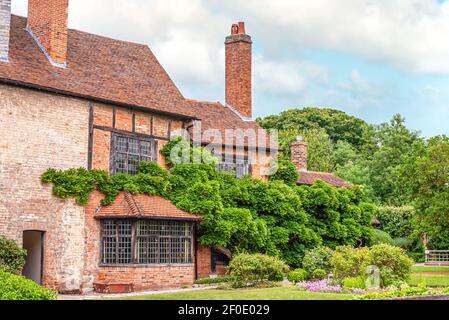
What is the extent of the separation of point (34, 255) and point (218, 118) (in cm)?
1233

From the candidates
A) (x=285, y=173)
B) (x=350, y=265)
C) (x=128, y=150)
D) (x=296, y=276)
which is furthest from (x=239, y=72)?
(x=350, y=265)

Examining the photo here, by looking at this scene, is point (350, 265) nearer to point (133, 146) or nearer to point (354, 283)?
point (354, 283)

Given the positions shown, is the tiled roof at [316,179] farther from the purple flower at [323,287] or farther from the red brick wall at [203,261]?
the purple flower at [323,287]

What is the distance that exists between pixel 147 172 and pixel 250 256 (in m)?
5.75

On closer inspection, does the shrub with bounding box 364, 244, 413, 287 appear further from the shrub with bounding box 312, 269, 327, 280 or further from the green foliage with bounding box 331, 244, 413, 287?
the shrub with bounding box 312, 269, 327, 280

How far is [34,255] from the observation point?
25.5 m

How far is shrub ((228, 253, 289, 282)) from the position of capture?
25.0m

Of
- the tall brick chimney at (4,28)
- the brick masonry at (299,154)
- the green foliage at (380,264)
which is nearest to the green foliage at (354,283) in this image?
the green foliage at (380,264)

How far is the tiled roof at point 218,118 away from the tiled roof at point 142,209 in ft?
17.2

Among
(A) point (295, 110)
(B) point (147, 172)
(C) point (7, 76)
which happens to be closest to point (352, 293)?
(B) point (147, 172)

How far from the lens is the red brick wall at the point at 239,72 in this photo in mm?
35594

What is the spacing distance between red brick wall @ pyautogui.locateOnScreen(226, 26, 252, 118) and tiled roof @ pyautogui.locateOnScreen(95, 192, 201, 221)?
10049 millimetres

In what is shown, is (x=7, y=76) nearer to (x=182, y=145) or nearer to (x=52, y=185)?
(x=52, y=185)

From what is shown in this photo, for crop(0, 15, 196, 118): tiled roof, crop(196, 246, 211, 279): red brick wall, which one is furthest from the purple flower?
crop(0, 15, 196, 118): tiled roof
